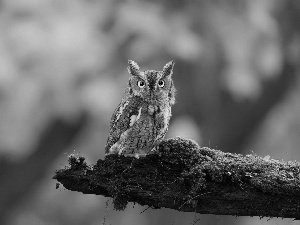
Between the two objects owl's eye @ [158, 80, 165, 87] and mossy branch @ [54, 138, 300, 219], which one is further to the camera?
owl's eye @ [158, 80, 165, 87]

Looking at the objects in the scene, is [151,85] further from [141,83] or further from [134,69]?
[134,69]

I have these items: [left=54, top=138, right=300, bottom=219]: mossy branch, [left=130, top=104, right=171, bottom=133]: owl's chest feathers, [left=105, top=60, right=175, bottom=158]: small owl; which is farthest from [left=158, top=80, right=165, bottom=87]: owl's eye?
[left=54, top=138, right=300, bottom=219]: mossy branch

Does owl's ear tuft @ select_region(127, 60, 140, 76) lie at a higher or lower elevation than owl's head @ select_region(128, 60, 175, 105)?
higher

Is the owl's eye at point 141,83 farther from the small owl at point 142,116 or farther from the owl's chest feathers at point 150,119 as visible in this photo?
the owl's chest feathers at point 150,119

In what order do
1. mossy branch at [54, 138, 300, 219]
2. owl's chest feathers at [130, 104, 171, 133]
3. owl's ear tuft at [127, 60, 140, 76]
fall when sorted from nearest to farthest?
mossy branch at [54, 138, 300, 219] < owl's chest feathers at [130, 104, 171, 133] < owl's ear tuft at [127, 60, 140, 76]

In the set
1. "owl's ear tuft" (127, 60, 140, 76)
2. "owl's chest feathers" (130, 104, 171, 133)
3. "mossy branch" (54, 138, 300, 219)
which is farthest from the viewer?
"owl's ear tuft" (127, 60, 140, 76)

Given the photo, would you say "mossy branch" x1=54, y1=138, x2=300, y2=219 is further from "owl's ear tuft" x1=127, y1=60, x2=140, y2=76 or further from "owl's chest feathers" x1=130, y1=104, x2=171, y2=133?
"owl's ear tuft" x1=127, y1=60, x2=140, y2=76

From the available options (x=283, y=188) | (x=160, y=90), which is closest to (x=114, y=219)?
(x=160, y=90)

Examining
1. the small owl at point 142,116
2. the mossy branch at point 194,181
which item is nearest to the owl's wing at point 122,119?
the small owl at point 142,116

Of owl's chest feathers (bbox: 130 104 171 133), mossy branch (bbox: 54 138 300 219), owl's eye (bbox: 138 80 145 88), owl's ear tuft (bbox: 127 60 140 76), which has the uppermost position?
owl's ear tuft (bbox: 127 60 140 76)
